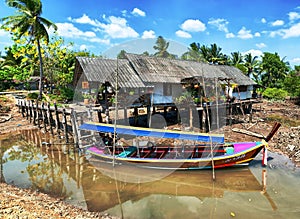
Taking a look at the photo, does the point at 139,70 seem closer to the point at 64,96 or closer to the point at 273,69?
the point at 64,96

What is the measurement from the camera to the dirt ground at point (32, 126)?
736 centimetres

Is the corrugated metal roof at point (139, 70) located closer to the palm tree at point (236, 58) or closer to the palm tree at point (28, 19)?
the palm tree at point (28, 19)

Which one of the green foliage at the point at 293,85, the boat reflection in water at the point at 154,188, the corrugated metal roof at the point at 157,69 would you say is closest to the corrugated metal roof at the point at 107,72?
the corrugated metal roof at the point at 157,69

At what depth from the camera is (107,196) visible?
372 inches

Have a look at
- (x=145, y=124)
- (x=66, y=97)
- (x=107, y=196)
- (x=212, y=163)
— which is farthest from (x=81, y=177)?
(x=66, y=97)

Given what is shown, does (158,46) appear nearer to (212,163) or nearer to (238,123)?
(238,123)

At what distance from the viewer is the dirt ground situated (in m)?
7.36

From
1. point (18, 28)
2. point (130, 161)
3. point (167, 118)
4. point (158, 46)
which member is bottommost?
point (130, 161)

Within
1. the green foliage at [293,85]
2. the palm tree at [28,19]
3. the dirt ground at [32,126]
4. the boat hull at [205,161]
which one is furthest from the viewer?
the green foliage at [293,85]

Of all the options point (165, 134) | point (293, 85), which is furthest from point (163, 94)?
point (293, 85)

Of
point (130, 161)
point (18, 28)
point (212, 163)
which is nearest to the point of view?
point (212, 163)

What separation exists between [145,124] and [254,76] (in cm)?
3118

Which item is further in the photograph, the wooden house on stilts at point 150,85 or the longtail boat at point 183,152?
the wooden house on stilts at point 150,85

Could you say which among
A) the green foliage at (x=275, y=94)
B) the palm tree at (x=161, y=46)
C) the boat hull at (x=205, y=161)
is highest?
the palm tree at (x=161, y=46)
